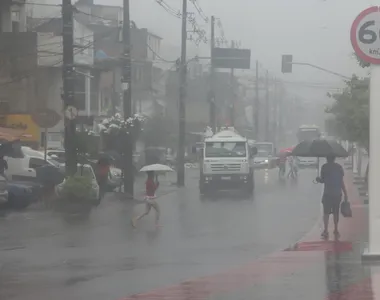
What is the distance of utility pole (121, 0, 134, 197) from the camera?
31781 mm

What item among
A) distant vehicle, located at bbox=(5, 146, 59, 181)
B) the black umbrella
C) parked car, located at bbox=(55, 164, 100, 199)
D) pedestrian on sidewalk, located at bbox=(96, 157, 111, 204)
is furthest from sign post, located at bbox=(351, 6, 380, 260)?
pedestrian on sidewalk, located at bbox=(96, 157, 111, 204)

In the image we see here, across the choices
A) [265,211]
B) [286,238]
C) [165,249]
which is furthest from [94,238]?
[265,211]

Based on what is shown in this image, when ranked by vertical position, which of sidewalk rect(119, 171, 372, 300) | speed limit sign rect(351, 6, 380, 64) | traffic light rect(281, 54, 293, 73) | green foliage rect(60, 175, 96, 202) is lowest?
sidewalk rect(119, 171, 372, 300)

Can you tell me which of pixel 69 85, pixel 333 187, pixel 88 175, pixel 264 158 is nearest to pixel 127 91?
pixel 88 175

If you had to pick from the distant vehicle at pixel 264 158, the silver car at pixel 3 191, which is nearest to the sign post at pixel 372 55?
the silver car at pixel 3 191

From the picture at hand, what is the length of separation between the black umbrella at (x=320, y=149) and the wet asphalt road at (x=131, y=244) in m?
1.85

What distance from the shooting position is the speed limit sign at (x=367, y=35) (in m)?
13.2

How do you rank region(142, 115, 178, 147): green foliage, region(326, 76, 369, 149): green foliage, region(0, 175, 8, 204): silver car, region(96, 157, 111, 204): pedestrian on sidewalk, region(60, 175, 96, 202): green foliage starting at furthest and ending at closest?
region(142, 115, 178, 147): green foliage
region(96, 157, 111, 204): pedestrian on sidewalk
region(326, 76, 369, 149): green foliage
region(60, 175, 96, 202): green foliage
region(0, 175, 8, 204): silver car

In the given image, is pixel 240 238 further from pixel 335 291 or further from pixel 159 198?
pixel 159 198

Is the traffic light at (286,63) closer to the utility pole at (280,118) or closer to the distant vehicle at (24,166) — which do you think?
the distant vehicle at (24,166)

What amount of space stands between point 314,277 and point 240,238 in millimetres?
6658

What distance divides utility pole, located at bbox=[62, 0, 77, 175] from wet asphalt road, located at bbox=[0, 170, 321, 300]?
2.07m

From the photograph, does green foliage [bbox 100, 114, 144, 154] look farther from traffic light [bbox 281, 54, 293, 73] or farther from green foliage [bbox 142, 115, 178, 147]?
green foliage [bbox 142, 115, 178, 147]

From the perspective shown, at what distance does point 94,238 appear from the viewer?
19250 mm
